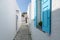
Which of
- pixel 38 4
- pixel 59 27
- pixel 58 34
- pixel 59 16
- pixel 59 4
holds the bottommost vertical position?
pixel 58 34

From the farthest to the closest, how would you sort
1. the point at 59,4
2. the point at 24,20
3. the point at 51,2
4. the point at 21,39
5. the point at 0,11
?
the point at 24,20, the point at 21,39, the point at 0,11, the point at 51,2, the point at 59,4

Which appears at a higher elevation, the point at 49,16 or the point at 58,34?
the point at 49,16

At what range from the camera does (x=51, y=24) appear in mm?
2162

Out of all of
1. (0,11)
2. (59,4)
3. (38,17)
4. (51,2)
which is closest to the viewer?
(59,4)

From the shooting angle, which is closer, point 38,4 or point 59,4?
point 59,4

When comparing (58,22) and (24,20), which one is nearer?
(58,22)

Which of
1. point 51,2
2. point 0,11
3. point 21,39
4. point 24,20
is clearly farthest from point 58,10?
point 24,20

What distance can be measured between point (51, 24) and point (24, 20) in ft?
79.0

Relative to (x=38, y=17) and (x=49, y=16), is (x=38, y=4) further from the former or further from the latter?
(x=49, y=16)

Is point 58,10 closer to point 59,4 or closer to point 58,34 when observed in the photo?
point 59,4

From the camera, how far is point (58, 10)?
69.5 inches

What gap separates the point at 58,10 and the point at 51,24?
458 mm

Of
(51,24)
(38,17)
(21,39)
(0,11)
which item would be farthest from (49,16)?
(21,39)

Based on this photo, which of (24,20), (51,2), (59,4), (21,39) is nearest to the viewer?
(59,4)
